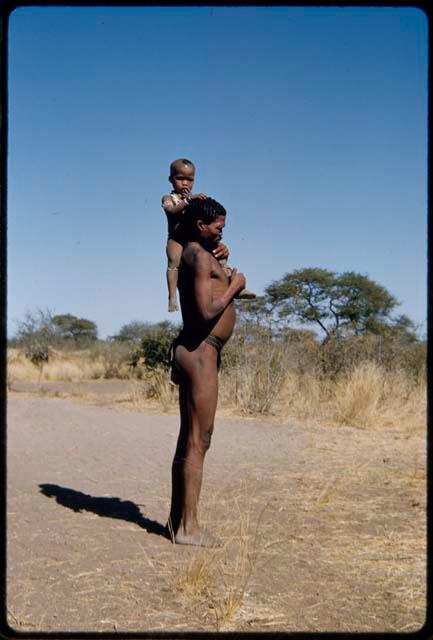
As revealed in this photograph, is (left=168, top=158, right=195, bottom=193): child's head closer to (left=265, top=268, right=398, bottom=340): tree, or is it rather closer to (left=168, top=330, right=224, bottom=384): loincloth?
(left=168, top=330, right=224, bottom=384): loincloth

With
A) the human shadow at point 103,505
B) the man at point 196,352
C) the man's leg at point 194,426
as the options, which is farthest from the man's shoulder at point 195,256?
the human shadow at point 103,505

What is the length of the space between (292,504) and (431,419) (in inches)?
104

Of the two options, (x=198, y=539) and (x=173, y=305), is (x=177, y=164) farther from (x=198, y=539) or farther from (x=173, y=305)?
(x=198, y=539)

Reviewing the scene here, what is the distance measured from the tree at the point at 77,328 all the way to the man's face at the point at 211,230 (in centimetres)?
4574

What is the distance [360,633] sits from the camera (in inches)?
139

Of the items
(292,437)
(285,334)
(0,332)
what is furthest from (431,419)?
(285,334)

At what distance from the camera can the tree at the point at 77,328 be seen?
5054 centimetres

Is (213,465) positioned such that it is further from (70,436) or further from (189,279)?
(189,279)

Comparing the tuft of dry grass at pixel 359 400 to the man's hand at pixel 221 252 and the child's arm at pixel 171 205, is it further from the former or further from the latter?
the child's arm at pixel 171 205

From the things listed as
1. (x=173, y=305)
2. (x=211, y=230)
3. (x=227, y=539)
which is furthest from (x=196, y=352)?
(x=227, y=539)

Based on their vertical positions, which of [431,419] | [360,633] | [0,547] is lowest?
[360,633]

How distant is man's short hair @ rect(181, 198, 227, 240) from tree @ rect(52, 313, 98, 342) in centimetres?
4573

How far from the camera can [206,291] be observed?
15.8 feet

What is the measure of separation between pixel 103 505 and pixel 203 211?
114 inches
